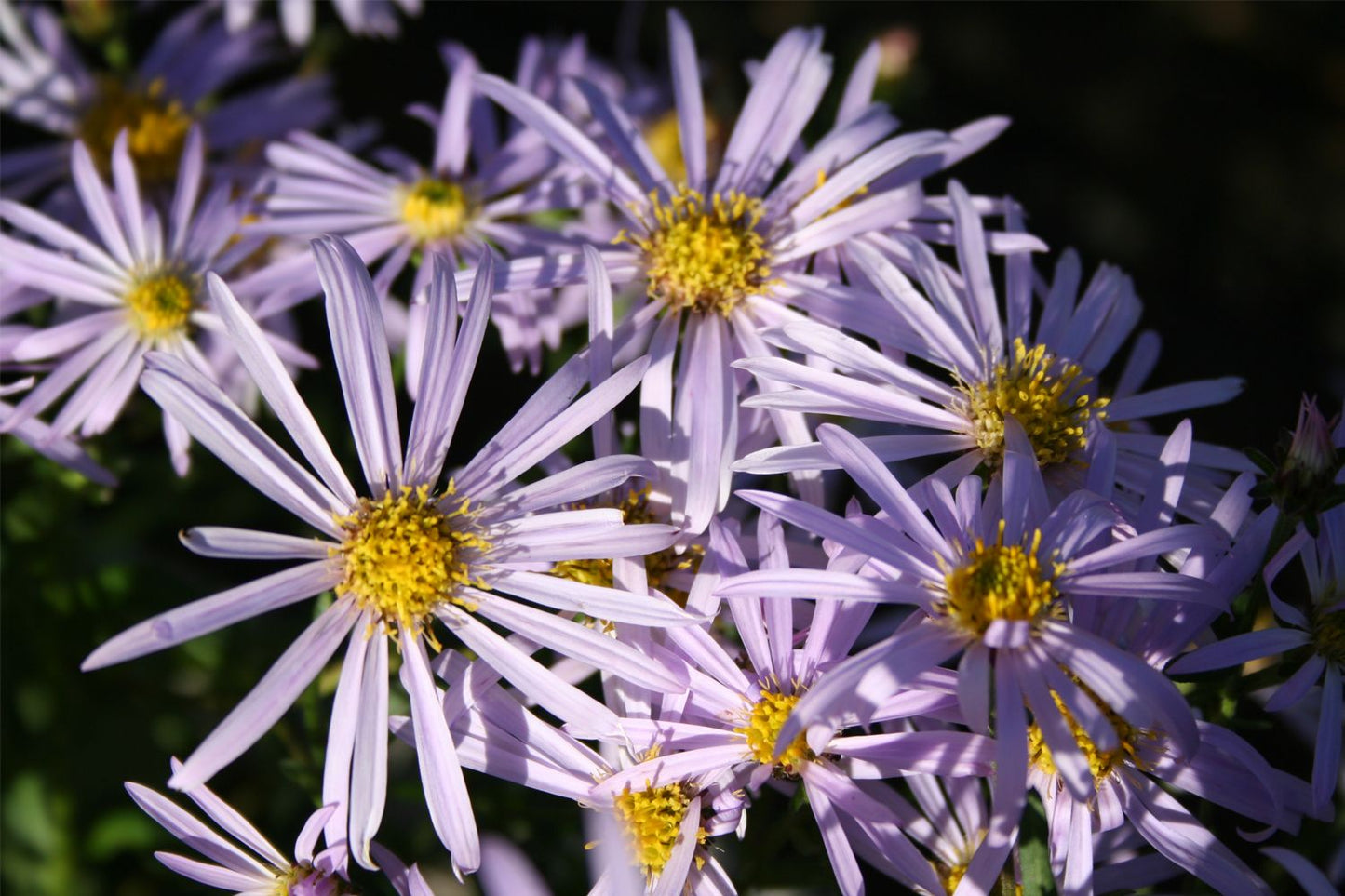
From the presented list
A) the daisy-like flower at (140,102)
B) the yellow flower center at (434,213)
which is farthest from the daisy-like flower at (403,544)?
the daisy-like flower at (140,102)

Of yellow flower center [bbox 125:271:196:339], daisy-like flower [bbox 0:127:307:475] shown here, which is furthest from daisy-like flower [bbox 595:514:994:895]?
yellow flower center [bbox 125:271:196:339]

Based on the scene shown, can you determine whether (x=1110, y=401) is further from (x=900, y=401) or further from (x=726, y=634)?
(x=726, y=634)

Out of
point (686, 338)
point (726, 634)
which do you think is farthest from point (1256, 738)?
point (686, 338)

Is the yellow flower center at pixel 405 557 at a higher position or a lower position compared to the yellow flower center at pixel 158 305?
lower

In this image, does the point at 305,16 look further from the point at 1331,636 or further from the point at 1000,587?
the point at 1331,636

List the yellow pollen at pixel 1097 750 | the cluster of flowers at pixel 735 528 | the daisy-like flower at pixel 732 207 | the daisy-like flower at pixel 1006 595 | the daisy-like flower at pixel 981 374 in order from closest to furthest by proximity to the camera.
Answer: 1. the daisy-like flower at pixel 1006 595
2. the cluster of flowers at pixel 735 528
3. the yellow pollen at pixel 1097 750
4. the daisy-like flower at pixel 981 374
5. the daisy-like flower at pixel 732 207

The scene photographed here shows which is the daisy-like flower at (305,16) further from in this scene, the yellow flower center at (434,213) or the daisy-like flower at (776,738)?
the daisy-like flower at (776,738)

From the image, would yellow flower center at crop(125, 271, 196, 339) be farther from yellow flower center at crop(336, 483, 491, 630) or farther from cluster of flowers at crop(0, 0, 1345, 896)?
yellow flower center at crop(336, 483, 491, 630)
